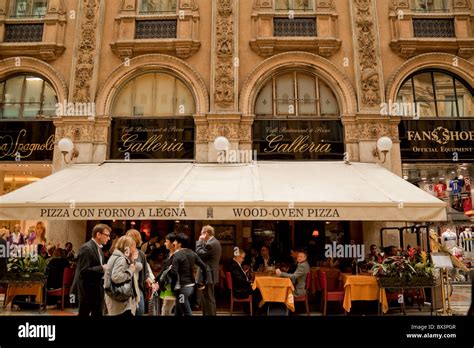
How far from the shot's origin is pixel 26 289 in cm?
834

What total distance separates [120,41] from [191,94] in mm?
2554

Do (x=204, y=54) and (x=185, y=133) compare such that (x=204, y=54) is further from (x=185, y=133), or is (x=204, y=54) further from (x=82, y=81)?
(x=82, y=81)

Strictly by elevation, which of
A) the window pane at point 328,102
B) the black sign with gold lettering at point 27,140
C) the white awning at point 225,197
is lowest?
the white awning at point 225,197

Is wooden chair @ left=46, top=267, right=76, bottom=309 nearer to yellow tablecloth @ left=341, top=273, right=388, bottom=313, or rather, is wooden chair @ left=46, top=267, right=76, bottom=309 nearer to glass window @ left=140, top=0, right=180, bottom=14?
yellow tablecloth @ left=341, top=273, right=388, bottom=313

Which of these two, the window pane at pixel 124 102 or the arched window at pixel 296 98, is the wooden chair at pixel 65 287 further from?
the arched window at pixel 296 98

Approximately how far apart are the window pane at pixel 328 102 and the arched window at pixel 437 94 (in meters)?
1.85

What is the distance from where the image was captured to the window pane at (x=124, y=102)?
1178 centimetres

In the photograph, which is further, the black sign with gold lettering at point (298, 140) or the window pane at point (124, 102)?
the window pane at point (124, 102)

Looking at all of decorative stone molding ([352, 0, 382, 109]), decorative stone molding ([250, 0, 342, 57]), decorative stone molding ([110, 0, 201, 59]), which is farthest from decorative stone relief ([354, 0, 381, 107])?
decorative stone molding ([110, 0, 201, 59])

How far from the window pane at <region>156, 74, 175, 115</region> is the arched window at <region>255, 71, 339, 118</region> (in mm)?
2522

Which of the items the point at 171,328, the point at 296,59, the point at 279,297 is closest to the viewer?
the point at 171,328

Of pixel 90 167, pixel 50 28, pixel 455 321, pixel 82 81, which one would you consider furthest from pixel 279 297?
pixel 50 28

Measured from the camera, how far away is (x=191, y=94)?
1177cm

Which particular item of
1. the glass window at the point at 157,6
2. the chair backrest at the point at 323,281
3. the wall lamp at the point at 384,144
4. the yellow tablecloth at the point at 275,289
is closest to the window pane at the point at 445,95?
the wall lamp at the point at 384,144
